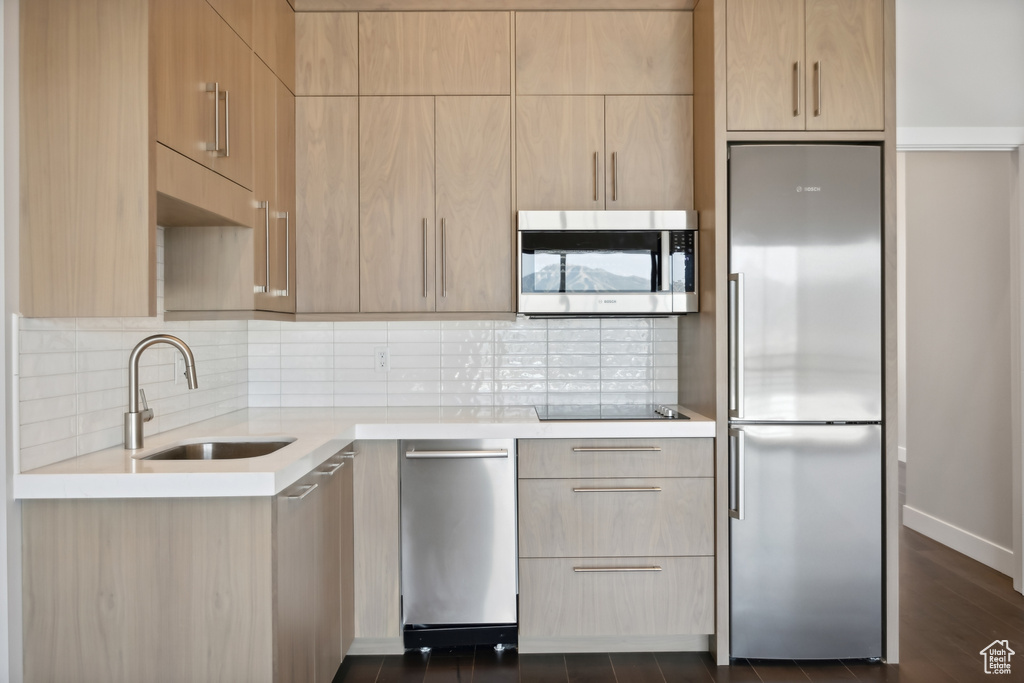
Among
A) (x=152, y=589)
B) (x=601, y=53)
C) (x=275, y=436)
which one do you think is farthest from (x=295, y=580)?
(x=601, y=53)

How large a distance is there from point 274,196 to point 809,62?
206 centimetres

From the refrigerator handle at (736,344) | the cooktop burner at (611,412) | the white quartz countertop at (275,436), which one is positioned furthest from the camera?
the cooktop burner at (611,412)

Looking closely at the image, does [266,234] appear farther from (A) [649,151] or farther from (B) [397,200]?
(A) [649,151]

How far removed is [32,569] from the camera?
5.49ft

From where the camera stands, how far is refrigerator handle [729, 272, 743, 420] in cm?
247

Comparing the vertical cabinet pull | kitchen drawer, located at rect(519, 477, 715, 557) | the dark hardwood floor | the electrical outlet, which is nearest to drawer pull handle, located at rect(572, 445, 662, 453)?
kitchen drawer, located at rect(519, 477, 715, 557)

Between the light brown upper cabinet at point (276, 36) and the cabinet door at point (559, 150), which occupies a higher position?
the light brown upper cabinet at point (276, 36)

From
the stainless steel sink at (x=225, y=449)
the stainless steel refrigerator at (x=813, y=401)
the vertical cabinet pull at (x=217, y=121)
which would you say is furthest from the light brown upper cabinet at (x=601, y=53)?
the stainless steel sink at (x=225, y=449)

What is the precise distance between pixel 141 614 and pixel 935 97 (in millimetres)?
3799

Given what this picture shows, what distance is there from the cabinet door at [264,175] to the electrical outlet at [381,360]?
2.32 ft

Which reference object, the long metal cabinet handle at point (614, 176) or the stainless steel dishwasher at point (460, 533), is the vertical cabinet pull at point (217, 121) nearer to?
the stainless steel dishwasher at point (460, 533)

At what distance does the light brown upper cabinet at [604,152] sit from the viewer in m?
2.82

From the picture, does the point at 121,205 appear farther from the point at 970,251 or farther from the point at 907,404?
the point at 907,404

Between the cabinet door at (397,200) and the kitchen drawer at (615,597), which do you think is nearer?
the kitchen drawer at (615,597)
